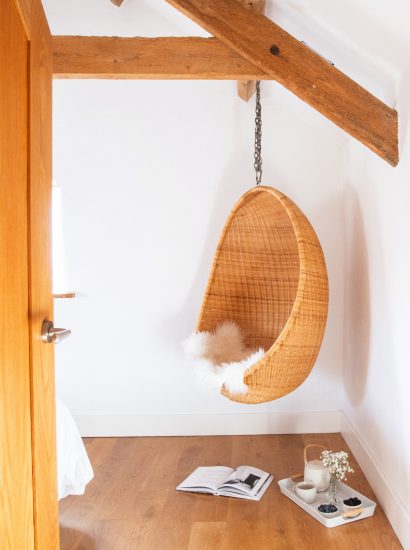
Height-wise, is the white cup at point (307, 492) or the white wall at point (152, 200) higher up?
the white wall at point (152, 200)

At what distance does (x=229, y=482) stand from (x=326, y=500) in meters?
0.44

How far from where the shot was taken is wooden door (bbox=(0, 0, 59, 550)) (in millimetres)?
1135

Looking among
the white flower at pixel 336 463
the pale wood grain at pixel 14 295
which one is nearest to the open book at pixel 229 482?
the white flower at pixel 336 463

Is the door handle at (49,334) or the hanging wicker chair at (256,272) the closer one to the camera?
the door handle at (49,334)

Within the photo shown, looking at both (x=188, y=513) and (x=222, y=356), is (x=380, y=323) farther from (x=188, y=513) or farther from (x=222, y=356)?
(x=188, y=513)

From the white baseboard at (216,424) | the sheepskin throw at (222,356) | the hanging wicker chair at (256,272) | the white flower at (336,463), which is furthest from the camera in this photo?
the white baseboard at (216,424)

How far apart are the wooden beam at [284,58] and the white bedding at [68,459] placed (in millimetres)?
1555

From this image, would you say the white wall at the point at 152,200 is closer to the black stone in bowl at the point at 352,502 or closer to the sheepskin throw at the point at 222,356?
the sheepskin throw at the point at 222,356

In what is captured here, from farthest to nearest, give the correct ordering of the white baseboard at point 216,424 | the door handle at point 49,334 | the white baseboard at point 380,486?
the white baseboard at point 216,424
the white baseboard at point 380,486
the door handle at point 49,334

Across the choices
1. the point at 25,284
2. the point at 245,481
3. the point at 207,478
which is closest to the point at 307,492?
the point at 245,481

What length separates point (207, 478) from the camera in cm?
244

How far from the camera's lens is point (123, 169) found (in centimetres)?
316

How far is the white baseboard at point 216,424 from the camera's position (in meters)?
3.12

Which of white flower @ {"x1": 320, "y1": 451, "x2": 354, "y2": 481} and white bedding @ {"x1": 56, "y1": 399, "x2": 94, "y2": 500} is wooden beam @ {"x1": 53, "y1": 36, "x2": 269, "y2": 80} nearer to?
white bedding @ {"x1": 56, "y1": 399, "x2": 94, "y2": 500}
